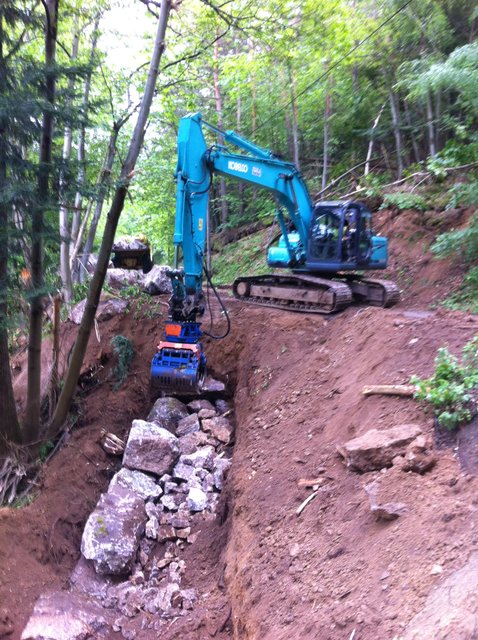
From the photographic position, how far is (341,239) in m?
9.01

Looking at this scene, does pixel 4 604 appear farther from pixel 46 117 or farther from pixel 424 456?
pixel 46 117

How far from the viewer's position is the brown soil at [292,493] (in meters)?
3.13

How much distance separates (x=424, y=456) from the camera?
3.73 metres

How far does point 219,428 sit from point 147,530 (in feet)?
6.57

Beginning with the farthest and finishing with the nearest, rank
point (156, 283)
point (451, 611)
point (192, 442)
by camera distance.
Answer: point (156, 283)
point (192, 442)
point (451, 611)

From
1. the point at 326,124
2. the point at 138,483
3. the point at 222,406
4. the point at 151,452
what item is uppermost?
the point at 326,124

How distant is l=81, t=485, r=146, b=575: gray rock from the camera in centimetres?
568

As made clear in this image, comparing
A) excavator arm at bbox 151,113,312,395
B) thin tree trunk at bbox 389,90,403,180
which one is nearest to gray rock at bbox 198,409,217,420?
excavator arm at bbox 151,113,312,395

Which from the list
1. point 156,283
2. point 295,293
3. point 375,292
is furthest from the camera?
point 156,283

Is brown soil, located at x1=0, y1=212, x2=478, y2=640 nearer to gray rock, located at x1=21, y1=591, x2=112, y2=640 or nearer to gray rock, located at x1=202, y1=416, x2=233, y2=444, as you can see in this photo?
gray rock, located at x1=21, y1=591, x2=112, y2=640

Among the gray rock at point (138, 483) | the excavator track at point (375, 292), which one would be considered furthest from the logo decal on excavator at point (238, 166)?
the gray rock at point (138, 483)

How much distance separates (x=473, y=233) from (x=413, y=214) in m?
3.23

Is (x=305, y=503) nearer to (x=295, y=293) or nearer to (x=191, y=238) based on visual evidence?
(x=191, y=238)

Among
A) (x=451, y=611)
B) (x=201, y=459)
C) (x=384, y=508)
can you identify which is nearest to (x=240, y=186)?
(x=201, y=459)
